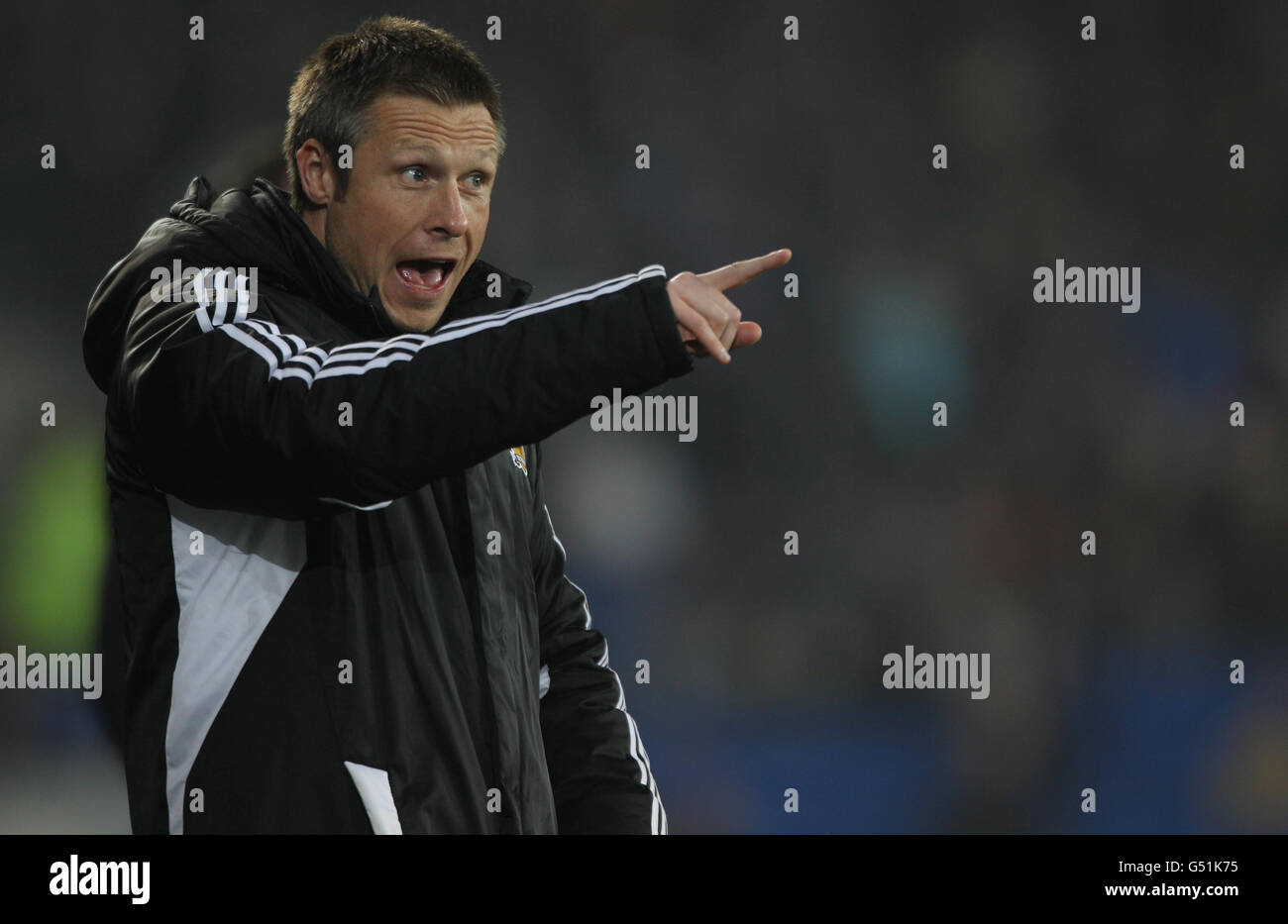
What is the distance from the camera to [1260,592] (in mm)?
2492

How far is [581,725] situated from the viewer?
1557 millimetres

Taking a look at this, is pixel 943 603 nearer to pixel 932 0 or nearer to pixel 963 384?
pixel 963 384

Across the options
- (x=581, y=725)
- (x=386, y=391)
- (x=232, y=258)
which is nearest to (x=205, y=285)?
(x=232, y=258)

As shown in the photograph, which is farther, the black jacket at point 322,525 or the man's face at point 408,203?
the man's face at point 408,203

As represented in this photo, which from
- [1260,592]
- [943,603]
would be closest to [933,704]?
[943,603]

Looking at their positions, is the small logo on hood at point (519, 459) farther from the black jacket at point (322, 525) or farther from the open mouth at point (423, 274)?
the open mouth at point (423, 274)

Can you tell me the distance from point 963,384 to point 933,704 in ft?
2.01

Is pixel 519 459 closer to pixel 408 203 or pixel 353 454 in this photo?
pixel 408 203

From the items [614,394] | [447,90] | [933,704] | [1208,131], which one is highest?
[1208,131]

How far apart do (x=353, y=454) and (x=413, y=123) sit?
0.55 m

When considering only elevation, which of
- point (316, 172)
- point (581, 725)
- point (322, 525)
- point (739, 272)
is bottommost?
point (581, 725)

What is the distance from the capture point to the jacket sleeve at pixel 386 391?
1.03 metres

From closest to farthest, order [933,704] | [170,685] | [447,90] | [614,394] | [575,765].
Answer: [614,394] → [170,685] → [447,90] → [575,765] → [933,704]

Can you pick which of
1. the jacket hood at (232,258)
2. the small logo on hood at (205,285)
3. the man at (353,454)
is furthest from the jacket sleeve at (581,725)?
the small logo on hood at (205,285)
